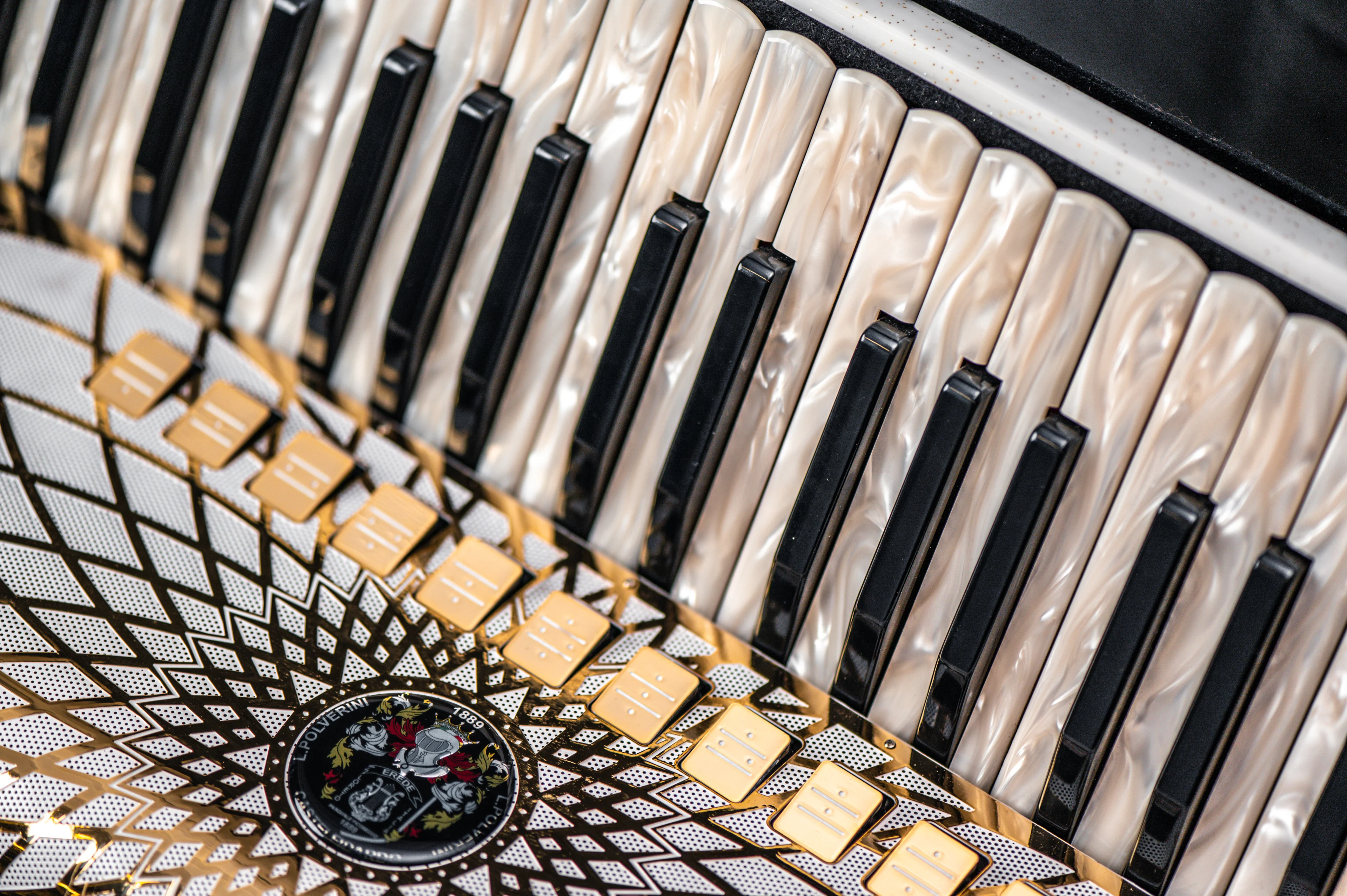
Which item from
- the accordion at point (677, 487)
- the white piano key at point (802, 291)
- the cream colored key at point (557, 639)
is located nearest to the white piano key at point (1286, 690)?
the accordion at point (677, 487)

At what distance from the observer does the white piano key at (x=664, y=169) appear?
143 cm

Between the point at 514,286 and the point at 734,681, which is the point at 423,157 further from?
the point at 734,681

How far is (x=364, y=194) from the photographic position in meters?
1.62

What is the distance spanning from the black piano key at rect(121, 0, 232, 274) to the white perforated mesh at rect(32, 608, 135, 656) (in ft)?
1.92

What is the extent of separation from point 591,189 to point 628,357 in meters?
0.20

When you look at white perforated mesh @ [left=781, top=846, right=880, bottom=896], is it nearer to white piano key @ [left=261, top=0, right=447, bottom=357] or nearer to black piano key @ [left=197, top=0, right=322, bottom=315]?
white piano key @ [left=261, top=0, right=447, bottom=357]

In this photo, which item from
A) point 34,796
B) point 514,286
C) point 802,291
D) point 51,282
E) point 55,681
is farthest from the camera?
point 51,282

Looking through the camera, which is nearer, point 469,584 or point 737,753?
point 737,753

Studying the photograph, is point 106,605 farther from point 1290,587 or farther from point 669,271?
point 1290,587

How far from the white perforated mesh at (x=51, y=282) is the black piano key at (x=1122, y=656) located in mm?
1298

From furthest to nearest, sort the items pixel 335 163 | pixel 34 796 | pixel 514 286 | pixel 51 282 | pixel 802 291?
pixel 51 282, pixel 335 163, pixel 514 286, pixel 802 291, pixel 34 796

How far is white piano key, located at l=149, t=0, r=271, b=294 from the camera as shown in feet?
5.51

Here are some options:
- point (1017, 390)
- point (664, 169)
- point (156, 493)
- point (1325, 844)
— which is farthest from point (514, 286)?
point (1325, 844)

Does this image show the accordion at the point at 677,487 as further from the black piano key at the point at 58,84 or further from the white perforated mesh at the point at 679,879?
the black piano key at the point at 58,84
